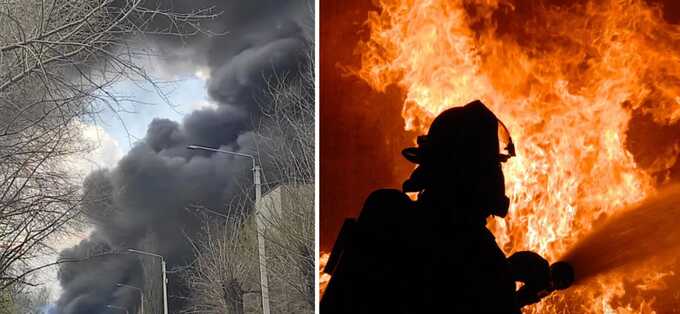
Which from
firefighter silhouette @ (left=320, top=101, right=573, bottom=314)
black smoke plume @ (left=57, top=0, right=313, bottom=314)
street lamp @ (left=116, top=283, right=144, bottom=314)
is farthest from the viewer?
street lamp @ (left=116, top=283, right=144, bottom=314)

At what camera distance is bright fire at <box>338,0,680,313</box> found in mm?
2916

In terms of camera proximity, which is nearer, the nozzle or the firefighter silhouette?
the firefighter silhouette

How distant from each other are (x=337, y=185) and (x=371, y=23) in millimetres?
783

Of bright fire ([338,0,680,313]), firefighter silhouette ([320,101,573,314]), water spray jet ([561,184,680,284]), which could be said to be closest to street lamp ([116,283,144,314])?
bright fire ([338,0,680,313])

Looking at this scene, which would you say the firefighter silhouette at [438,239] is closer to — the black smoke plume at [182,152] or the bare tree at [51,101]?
the bare tree at [51,101]

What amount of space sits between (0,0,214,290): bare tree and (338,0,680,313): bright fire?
1967 mm

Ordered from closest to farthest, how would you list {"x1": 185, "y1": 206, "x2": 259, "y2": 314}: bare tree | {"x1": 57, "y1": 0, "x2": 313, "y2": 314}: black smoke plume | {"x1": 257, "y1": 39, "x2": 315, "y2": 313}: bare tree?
{"x1": 57, "y1": 0, "x2": 313, "y2": 314}: black smoke plume, {"x1": 257, "y1": 39, "x2": 315, "y2": 313}: bare tree, {"x1": 185, "y1": 206, "x2": 259, "y2": 314}: bare tree

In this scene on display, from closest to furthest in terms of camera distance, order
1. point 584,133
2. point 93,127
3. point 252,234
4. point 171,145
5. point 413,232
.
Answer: point 413,232 → point 584,133 → point 93,127 → point 171,145 → point 252,234

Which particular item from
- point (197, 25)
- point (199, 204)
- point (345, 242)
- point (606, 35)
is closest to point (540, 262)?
point (345, 242)

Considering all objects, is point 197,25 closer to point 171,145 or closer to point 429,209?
point 171,145

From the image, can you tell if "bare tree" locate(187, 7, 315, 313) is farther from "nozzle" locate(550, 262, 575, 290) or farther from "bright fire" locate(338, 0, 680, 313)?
"nozzle" locate(550, 262, 575, 290)

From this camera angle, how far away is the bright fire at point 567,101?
Result: 2916mm

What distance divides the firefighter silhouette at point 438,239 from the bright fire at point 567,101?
2.04ft

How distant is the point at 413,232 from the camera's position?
2363 mm
